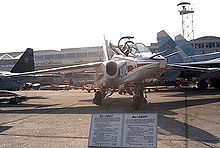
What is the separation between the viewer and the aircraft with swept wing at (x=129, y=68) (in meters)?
12.5

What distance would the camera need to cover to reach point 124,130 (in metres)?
5.55

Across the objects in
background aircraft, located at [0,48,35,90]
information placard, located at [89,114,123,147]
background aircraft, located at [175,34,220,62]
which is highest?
background aircraft, located at [175,34,220,62]

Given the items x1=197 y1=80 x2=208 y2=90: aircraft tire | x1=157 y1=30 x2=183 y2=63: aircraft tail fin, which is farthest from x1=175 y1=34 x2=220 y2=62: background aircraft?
x1=197 y1=80 x2=208 y2=90: aircraft tire

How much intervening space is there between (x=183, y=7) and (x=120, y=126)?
231ft

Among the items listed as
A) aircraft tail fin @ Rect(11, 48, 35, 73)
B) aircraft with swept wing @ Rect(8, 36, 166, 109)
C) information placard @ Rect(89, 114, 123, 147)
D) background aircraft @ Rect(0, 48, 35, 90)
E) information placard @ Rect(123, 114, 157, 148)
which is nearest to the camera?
information placard @ Rect(123, 114, 157, 148)

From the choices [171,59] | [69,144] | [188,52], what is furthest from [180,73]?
[69,144]

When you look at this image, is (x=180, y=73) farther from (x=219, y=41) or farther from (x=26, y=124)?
(x=219, y=41)

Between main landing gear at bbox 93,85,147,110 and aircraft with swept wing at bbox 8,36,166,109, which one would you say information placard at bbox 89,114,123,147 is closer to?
aircraft with swept wing at bbox 8,36,166,109

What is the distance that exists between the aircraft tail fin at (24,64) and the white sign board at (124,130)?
70.7 ft

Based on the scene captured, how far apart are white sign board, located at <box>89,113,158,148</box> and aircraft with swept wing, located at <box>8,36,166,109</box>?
667 centimetres

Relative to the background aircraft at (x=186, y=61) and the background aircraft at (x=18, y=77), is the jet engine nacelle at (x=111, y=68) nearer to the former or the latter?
the background aircraft at (x=18, y=77)

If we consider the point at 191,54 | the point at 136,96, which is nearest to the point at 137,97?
the point at 136,96

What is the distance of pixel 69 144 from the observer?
7254mm

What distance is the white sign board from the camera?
211 inches
